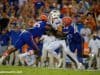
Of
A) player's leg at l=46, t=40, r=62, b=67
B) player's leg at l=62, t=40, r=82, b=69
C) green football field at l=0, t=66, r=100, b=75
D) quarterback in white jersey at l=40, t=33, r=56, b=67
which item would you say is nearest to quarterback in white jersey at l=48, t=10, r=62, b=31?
quarterback in white jersey at l=40, t=33, r=56, b=67

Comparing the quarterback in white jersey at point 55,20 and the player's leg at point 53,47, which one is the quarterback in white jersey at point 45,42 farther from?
the quarterback in white jersey at point 55,20

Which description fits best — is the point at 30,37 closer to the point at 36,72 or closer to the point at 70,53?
the point at 70,53

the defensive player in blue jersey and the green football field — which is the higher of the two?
the defensive player in blue jersey

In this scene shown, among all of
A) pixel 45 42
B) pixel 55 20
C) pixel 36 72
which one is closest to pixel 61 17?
pixel 55 20

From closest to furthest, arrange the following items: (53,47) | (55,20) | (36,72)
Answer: (36,72) → (53,47) → (55,20)

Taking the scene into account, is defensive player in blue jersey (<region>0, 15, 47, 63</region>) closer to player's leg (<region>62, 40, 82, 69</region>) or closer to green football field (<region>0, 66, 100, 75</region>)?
player's leg (<region>62, 40, 82, 69</region>)

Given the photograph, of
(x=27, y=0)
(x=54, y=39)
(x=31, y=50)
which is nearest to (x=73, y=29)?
(x=54, y=39)

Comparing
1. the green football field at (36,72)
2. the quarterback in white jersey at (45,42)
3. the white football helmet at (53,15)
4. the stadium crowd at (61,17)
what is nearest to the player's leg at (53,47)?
the quarterback in white jersey at (45,42)

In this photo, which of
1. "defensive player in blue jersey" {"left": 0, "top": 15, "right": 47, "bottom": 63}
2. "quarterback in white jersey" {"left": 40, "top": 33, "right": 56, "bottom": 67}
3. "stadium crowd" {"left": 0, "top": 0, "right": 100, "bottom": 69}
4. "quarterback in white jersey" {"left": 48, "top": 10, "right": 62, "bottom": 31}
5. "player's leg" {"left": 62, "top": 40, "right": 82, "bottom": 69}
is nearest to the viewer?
"player's leg" {"left": 62, "top": 40, "right": 82, "bottom": 69}

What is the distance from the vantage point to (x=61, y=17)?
38.4ft

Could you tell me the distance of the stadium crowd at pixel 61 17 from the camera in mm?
10672

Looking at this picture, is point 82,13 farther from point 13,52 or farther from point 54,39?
point 13,52

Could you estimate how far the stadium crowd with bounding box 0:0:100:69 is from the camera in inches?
420

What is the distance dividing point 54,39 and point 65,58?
735 millimetres
